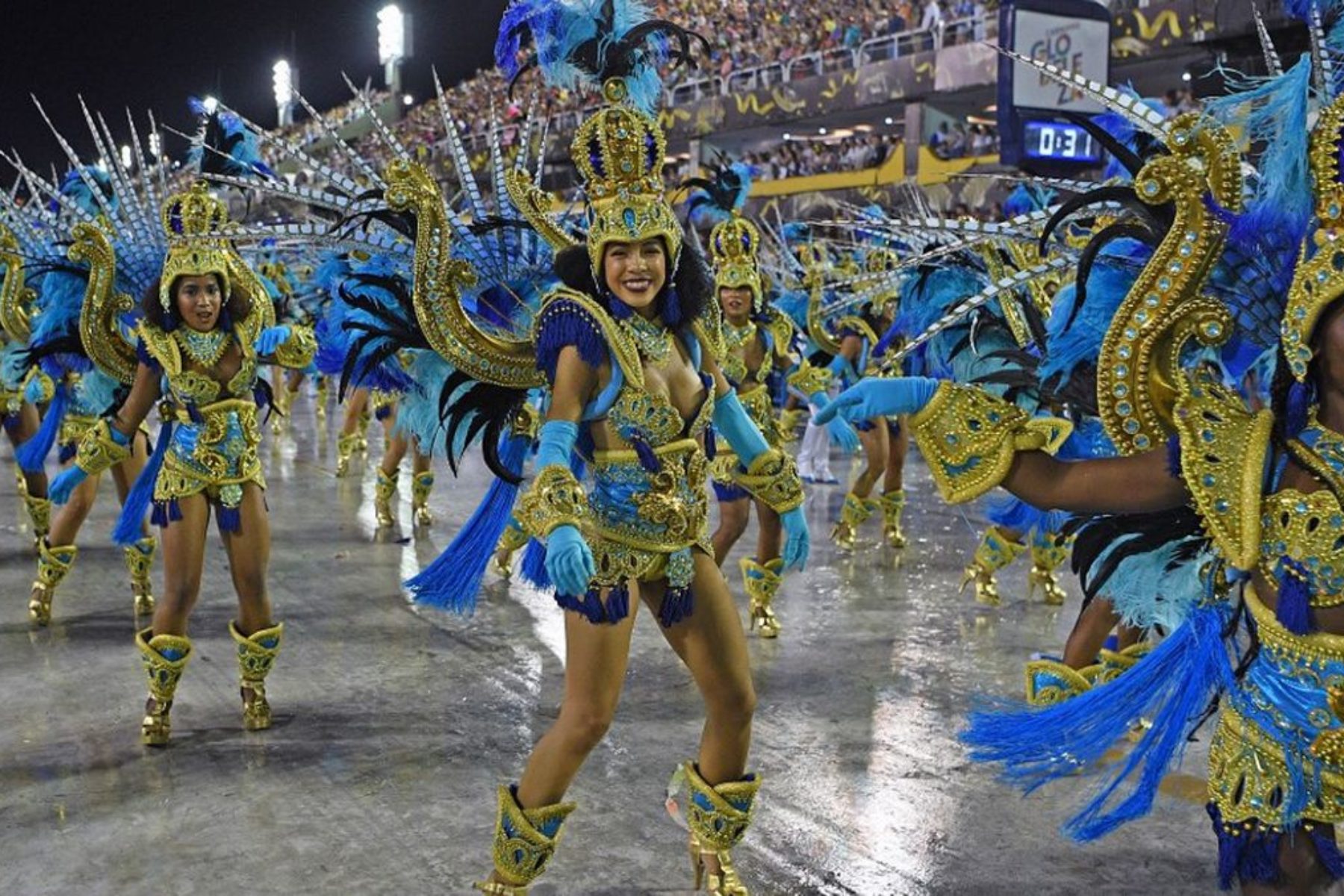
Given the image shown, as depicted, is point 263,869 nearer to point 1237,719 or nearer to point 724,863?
point 724,863

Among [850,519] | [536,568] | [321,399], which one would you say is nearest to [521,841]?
[536,568]

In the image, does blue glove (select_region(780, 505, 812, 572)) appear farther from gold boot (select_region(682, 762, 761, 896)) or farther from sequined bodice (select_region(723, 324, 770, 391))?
sequined bodice (select_region(723, 324, 770, 391))

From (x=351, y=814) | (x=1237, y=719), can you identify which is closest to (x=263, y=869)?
(x=351, y=814)

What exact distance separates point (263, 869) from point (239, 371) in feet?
6.61

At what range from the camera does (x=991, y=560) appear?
295 inches

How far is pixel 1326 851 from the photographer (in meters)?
2.47

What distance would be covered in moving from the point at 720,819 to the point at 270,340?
9.21 feet

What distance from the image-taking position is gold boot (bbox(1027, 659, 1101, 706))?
14.3ft

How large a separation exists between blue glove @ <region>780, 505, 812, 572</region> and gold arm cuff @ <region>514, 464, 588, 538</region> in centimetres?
85

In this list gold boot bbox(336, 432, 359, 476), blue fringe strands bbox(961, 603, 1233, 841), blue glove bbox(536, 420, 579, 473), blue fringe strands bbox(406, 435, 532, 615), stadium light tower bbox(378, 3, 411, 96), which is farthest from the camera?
stadium light tower bbox(378, 3, 411, 96)

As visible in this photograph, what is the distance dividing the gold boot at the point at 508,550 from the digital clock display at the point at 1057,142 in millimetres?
6820

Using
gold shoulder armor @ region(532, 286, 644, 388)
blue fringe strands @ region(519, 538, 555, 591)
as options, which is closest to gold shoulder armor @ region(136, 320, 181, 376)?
blue fringe strands @ region(519, 538, 555, 591)

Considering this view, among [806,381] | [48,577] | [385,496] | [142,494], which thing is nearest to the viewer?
[142,494]

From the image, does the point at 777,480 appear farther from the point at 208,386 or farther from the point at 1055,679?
the point at 208,386
